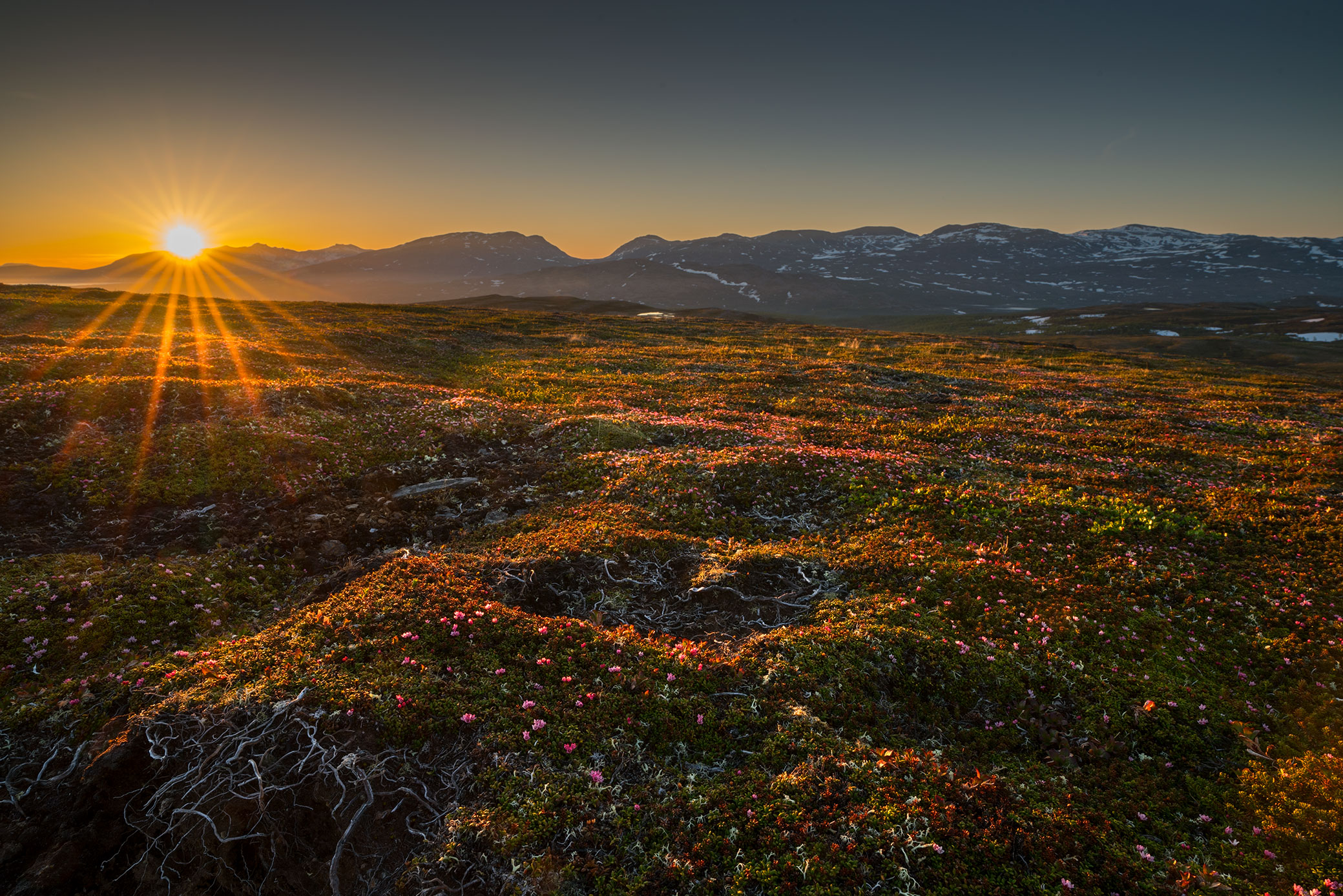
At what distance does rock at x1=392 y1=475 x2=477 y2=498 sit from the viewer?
15555mm

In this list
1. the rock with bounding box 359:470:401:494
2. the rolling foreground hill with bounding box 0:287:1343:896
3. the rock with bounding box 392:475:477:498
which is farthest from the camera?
the rock with bounding box 359:470:401:494

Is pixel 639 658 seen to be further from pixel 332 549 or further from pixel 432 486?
pixel 432 486

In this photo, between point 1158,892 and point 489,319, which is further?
point 489,319

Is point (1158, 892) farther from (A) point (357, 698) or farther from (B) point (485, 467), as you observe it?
(B) point (485, 467)

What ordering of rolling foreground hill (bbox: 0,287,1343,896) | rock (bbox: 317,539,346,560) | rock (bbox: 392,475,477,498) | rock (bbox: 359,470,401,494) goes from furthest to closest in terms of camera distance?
rock (bbox: 359,470,401,494)
rock (bbox: 392,475,477,498)
rock (bbox: 317,539,346,560)
rolling foreground hill (bbox: 0,287,1343,896)

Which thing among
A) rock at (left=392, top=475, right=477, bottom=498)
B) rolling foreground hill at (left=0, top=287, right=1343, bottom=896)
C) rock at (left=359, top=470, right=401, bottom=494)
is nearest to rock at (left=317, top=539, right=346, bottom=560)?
rolling foreground hill at (left=0, top=287, right=1343, bottom=896)

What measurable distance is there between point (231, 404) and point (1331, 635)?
29770 mm

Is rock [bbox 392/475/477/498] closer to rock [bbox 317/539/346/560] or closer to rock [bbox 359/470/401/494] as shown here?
rock [bbox 359/470/401/494]

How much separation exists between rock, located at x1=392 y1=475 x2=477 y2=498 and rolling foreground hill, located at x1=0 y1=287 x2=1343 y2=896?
0.47m

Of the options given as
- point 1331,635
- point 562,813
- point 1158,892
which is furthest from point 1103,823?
point 1331,635

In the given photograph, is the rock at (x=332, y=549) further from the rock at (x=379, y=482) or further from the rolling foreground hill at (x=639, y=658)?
the rock at (x=379, y=482)

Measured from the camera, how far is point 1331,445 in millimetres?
21078

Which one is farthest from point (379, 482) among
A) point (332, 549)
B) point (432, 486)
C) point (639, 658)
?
point (639, 658)

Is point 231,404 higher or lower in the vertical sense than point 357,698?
higher
